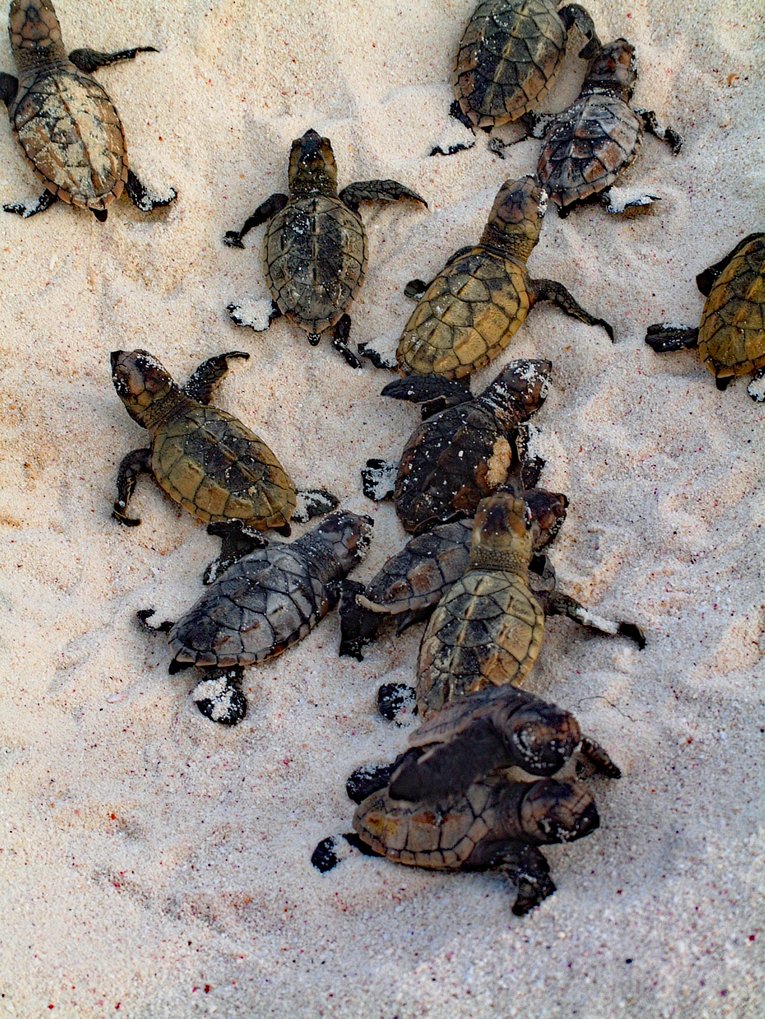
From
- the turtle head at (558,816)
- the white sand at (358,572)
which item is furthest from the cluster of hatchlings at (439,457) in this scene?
the white sand at (358,572)

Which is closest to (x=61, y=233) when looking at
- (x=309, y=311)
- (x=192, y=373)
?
(x=192, y=373)

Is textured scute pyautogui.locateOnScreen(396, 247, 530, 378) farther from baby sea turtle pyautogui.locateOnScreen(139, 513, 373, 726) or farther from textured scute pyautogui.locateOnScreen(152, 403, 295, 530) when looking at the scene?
baby sea turtle pyautogui.locateOnScreen(139, 513, 373, 726)

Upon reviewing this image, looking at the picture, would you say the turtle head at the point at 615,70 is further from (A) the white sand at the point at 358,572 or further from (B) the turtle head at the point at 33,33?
(B) the turtle head at the point at 33,33

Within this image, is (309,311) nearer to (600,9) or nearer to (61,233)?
(61,233)

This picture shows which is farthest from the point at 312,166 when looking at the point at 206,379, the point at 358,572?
the point at 358,572

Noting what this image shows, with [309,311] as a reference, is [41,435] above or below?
below

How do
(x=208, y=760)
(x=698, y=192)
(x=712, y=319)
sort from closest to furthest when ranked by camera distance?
(x=208, y=760), (x=712, y=319), (x=698, y=192)
